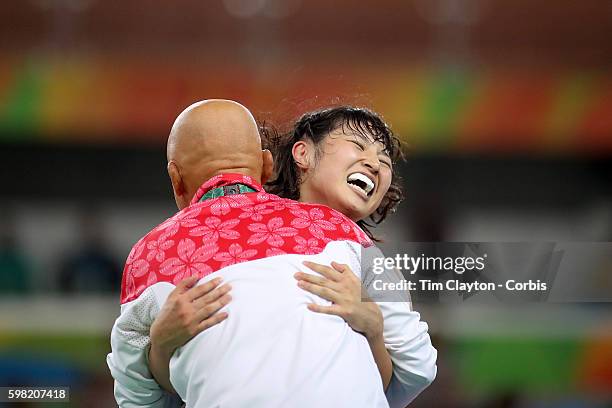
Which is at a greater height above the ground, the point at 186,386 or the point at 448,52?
the point at 448,52

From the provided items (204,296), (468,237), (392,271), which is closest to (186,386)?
(204,296)

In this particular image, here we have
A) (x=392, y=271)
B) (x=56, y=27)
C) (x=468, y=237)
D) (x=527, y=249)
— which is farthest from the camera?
(x=56, y=27)

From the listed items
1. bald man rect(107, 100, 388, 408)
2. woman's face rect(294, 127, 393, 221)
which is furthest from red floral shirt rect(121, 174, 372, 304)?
woman's face rect(294, 127, 393, 221)

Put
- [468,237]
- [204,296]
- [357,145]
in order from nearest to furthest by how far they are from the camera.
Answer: [204,296] → [357,145] → [468,237]

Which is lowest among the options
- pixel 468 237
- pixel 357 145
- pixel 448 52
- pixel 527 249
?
pixel 468 237

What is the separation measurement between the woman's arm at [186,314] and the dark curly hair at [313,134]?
38 cm

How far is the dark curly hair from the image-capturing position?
1.08 metres

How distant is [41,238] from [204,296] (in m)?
1.64

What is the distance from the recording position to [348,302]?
0.75 meters

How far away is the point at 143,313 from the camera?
2.56 ft

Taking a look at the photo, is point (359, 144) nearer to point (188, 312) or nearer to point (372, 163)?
point (372, 163)

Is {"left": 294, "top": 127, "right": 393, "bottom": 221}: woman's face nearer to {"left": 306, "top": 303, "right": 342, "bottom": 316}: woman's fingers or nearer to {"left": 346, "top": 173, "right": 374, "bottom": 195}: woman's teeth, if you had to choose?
{"left": 346, "top": 173, "right": 374, "bottom": 195}: woman's teeth

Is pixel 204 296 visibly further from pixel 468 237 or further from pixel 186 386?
pixel 468 237

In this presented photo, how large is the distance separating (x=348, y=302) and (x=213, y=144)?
0.22m
